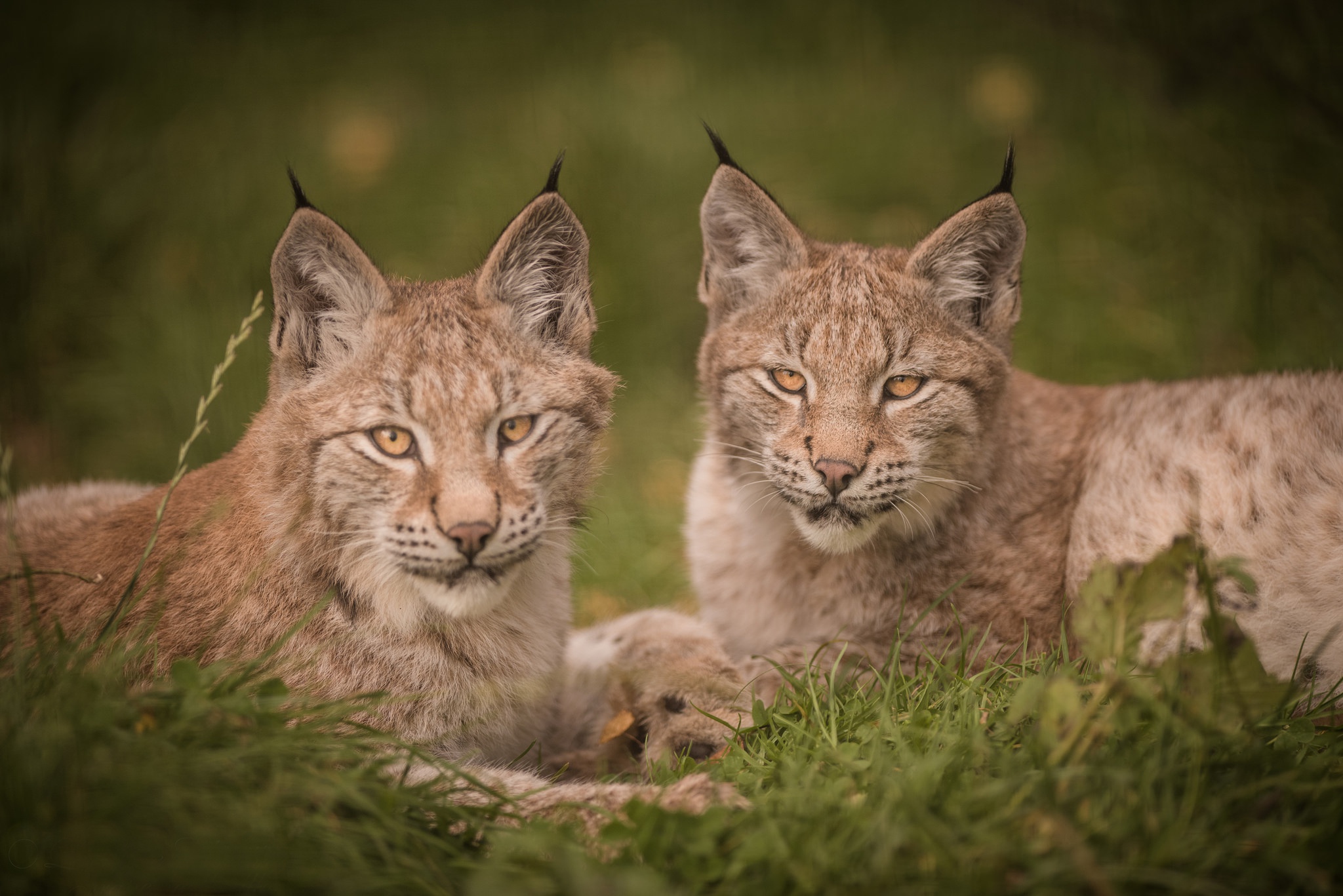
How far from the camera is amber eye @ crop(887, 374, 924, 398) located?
3.76 metres

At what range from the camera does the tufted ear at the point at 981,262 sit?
12.5 ft

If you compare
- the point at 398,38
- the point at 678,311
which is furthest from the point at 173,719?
the point at 398,38

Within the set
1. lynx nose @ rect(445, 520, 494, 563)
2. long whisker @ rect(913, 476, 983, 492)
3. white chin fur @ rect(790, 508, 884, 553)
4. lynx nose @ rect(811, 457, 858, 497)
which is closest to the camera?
lynx nose @ rect(445, 520, 494, 563)

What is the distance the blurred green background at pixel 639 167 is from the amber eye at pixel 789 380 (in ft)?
5.53

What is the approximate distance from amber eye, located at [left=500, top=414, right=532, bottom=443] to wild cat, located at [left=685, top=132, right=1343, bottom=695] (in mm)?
1012

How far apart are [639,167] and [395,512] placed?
5533mm

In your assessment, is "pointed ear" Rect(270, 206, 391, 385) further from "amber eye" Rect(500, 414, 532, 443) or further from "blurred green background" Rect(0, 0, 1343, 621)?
"blurred green background" Rect(0, 0, 1343, 621)

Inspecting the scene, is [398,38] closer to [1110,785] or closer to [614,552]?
[614,552]

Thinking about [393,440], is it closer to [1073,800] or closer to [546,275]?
[546,275]

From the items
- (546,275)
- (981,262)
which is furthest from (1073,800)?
(981,262)

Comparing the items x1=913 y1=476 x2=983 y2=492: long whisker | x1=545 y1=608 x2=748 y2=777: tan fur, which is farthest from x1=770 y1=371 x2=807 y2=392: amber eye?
x1=545 y1=608 x2=748 y2=777: tan fur

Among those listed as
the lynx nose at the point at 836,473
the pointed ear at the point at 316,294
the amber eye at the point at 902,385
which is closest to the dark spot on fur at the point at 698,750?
the lynx nose at the point at 836,473

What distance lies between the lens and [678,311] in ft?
24.2

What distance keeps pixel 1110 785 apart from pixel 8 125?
774 centimetres
